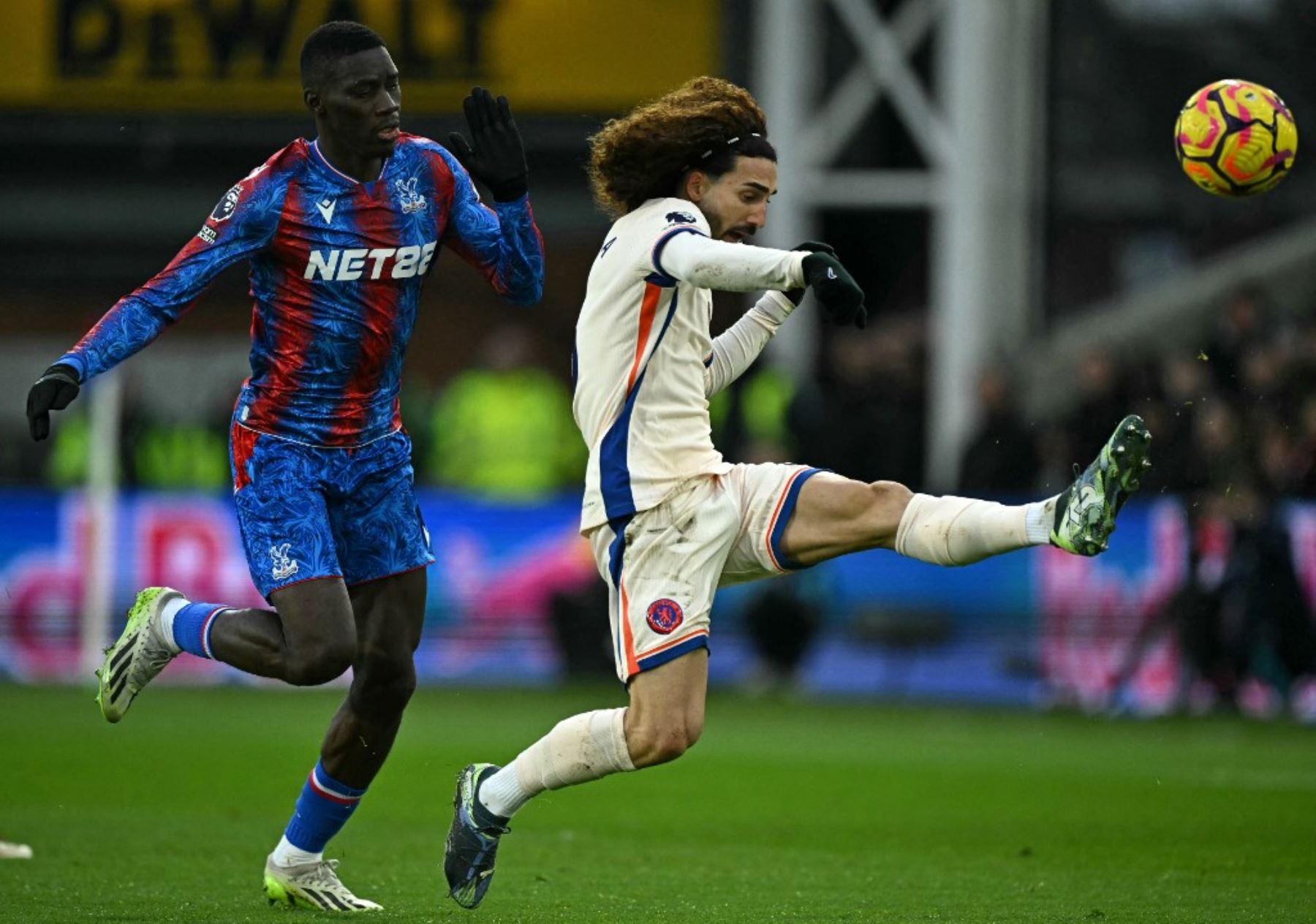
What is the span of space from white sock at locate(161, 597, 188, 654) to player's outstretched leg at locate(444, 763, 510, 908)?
3.63 feet

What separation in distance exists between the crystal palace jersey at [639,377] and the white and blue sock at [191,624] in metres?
1.27

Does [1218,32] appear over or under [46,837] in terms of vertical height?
over

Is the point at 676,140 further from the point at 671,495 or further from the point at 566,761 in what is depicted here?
the point at 566,761

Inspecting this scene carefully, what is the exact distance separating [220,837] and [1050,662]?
7.55 meters

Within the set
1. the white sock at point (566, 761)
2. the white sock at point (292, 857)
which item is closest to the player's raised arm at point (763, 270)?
the white sock at point (566, 761)

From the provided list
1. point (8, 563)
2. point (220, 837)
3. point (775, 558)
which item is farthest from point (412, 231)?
point (8, 563)

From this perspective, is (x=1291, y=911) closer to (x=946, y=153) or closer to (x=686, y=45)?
(x=946, y=153)

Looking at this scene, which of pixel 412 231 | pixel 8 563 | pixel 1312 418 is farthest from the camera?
pixel 8 563

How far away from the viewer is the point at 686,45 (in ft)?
62.9

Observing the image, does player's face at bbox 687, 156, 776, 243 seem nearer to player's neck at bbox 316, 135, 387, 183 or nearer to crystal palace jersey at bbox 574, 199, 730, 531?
crystal palace jersey at bbox 574, 199, 730, 531

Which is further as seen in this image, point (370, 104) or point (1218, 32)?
point (1218, 32)

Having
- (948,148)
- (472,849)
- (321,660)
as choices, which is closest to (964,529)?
(472,849)

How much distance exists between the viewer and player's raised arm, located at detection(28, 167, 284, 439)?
266 inches

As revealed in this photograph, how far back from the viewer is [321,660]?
667 cm
